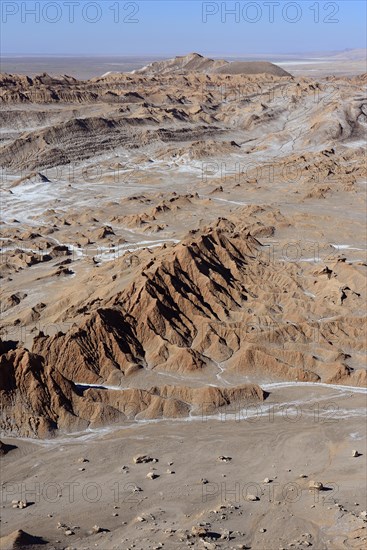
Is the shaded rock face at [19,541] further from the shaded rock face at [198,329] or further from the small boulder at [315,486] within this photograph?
the shaded rock face at [198,329]

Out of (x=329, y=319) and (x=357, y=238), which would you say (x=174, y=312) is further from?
(x=357, y=238)

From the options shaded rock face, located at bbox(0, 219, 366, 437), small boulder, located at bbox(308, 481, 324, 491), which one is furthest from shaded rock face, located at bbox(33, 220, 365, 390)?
small boulder, located at bbox(308, 481, 324, 491)

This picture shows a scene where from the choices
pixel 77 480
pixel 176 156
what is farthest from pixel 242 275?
pixel 176 156

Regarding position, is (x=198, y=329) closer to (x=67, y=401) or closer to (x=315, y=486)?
(x=67, y=401)

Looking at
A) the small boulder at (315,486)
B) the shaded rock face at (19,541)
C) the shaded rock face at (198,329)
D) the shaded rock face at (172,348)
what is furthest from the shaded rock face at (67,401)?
the shaded rock face at (19,541)

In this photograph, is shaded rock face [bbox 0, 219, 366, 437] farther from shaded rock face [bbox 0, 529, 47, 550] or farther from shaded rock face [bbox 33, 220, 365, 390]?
shaded rock face [bbox 0, 529, 47, 550]

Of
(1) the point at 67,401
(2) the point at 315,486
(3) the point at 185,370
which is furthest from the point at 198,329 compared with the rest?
(2) the point at 315,486

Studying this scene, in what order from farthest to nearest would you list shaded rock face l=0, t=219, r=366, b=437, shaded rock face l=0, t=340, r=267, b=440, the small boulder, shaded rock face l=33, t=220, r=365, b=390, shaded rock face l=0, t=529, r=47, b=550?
shaded rock face l=33, t=220, r=365, b=390 → shaded rock face l=0, t=219, r=366, b=437 → shaded rock face l=0, t=340, r=267, b=440 → the small boulder → shaded rock face l=0, t=529, r=47, b=550

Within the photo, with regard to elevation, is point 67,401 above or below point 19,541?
below
